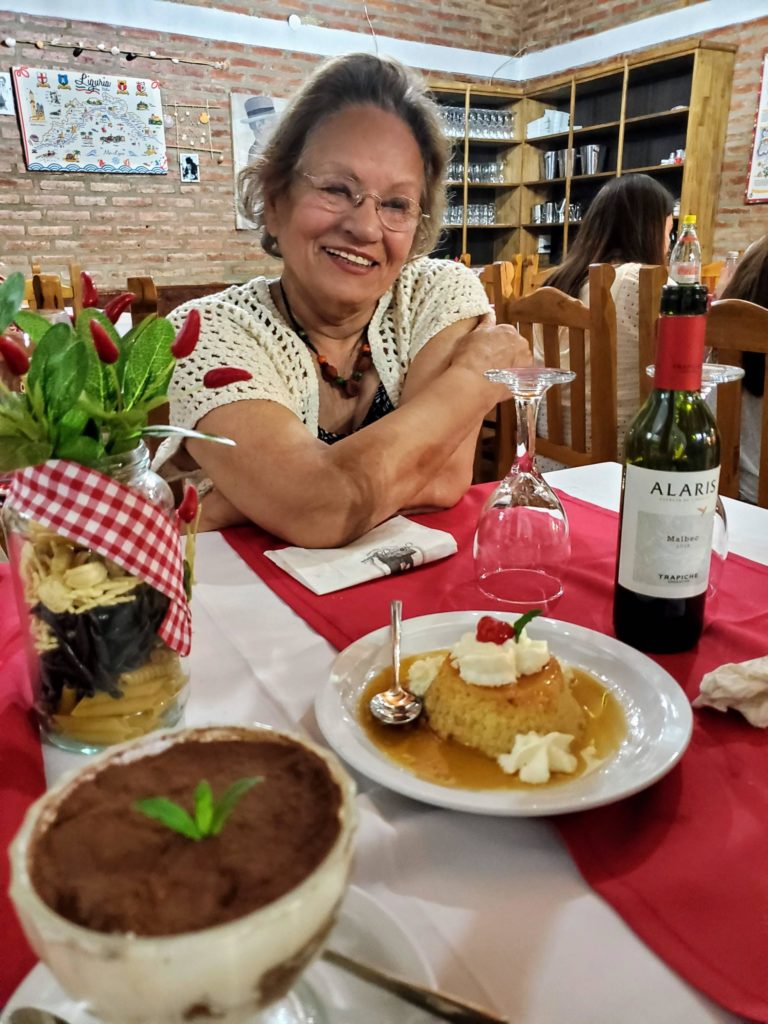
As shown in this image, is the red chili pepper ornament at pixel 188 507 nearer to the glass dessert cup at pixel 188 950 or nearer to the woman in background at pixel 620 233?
the glass dessert cup at pixel 188 950

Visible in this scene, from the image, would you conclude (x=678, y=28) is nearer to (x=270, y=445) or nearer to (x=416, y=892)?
(x=270, y=445)

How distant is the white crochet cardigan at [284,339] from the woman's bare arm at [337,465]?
0.06 meters

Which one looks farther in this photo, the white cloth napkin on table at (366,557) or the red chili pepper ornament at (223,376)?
the white cloth napkin on table at (366,557)

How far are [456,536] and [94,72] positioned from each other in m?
5.09

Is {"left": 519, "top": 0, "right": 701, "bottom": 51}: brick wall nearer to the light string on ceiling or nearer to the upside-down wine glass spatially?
the light string on ceiling

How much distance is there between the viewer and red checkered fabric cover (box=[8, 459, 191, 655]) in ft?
1.76

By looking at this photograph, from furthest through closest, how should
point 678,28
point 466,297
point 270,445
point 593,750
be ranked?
point 678,28, point 466,297, point 270,445, point 593,750

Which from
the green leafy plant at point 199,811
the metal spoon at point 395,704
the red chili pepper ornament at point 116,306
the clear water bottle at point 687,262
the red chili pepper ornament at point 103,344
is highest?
the clear water bottle at point 687,262

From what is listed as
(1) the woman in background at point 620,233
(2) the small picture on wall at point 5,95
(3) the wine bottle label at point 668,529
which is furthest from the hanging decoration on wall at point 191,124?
(3) the wine bottle label at point 668,529

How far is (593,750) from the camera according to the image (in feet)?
1.91

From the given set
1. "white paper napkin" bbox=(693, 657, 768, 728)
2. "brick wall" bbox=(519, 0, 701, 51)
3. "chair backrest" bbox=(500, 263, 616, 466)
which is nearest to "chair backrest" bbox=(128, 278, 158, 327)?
"chair backrest" bbox=(500, 263, 616, 466)

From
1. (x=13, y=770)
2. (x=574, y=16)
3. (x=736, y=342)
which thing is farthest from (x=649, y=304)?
(x=574, y=16)

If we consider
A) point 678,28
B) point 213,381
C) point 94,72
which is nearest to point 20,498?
point 213,381

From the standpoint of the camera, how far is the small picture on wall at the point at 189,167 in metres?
5.18
